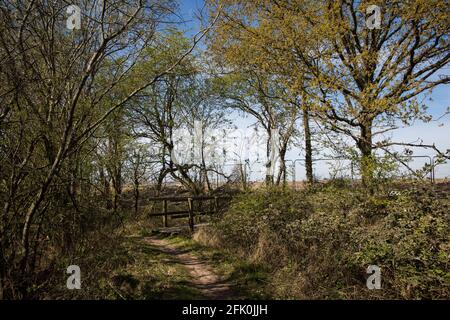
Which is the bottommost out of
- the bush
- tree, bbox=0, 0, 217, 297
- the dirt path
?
the dirt path

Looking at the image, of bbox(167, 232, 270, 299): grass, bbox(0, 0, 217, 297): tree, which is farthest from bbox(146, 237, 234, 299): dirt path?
bbox(0, 0, 217, 297): tree

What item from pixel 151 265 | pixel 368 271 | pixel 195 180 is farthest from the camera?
pixel 195 180

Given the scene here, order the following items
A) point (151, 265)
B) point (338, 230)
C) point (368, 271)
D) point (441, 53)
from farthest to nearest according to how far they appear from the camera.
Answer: point (441, 53)
point (151, 265)
point (338, 230)
point (368, 271)

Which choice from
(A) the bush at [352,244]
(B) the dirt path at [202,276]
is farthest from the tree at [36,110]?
(A) the bush at [352,244]

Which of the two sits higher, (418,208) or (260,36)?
(260,36)

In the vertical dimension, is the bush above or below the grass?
above

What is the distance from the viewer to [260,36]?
9.46 metres

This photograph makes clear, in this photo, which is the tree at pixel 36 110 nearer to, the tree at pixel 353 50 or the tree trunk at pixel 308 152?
the tree at pixel 353 50

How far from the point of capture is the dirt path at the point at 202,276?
547 cm

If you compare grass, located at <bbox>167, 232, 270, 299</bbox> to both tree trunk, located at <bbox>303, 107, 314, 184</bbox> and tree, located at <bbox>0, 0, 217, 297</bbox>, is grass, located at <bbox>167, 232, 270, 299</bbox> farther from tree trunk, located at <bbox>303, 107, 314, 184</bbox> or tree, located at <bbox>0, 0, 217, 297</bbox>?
tree trunk, located at <bbox>303, 107, 314, 184</bbox>

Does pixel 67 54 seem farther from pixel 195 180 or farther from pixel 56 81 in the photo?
pixel 195 180

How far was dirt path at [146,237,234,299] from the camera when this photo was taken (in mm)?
5473
